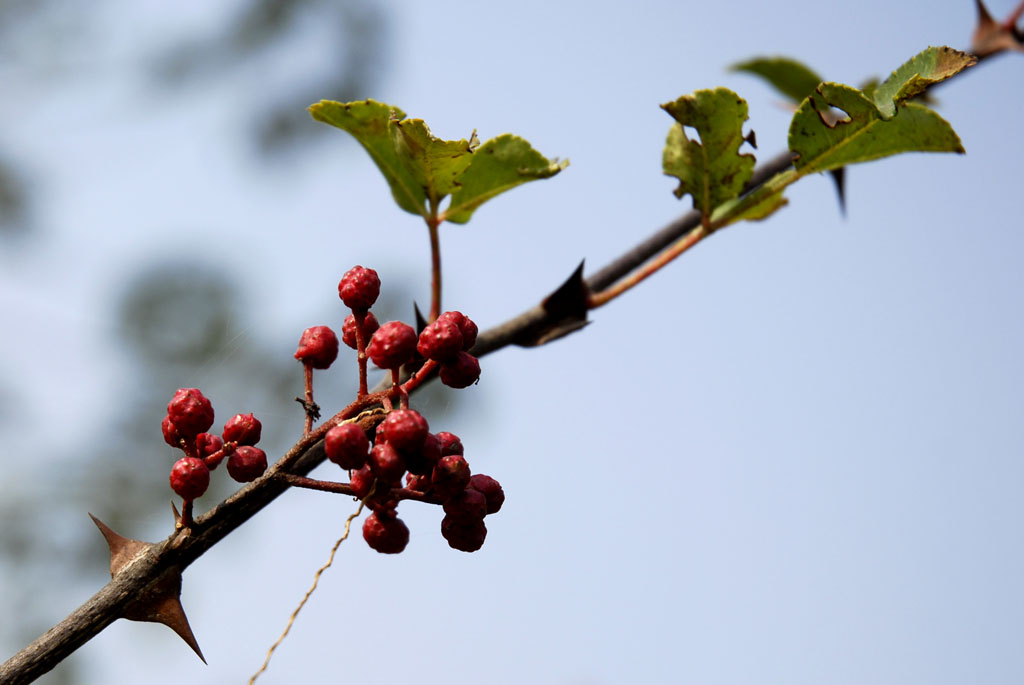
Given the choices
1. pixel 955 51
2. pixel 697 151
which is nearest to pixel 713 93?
pixel 697 151

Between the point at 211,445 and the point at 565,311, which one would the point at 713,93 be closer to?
the point at 565,311

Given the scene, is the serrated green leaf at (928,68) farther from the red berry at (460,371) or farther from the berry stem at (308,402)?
the berry stem at (308,402)

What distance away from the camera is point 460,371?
1.15 m

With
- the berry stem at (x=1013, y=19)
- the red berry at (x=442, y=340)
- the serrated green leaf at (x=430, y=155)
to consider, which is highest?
the berry stem at (x=1013, y=19)

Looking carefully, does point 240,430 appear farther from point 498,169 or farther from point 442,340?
point 498,169

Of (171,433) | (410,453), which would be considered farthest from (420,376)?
(171,433)

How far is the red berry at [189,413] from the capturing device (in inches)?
46.7

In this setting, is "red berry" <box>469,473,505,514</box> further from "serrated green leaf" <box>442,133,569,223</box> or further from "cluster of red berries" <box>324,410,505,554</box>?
"serrated green leaf" <box>442,133,569,223</box>

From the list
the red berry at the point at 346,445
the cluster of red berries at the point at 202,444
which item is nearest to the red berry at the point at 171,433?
the cluster of red berries at the point at 202,444

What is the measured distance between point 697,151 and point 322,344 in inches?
31.1

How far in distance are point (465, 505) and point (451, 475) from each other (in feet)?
0.18

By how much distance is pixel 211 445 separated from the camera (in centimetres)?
124

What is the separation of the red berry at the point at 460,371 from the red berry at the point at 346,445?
17 cm

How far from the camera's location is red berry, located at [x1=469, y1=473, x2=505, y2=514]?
1.22m
